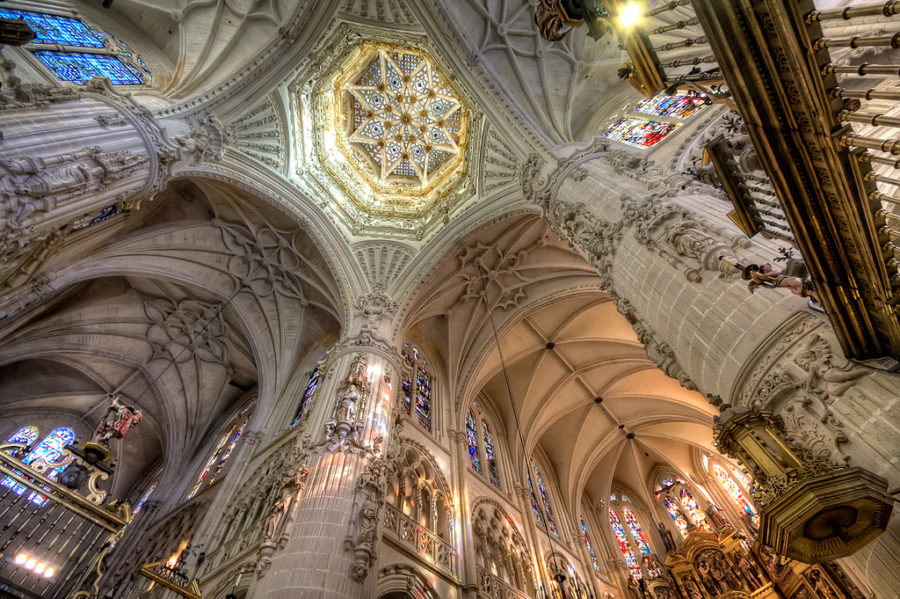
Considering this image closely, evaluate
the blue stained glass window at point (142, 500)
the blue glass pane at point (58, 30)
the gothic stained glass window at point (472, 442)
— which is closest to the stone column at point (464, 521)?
the gothic stained glass window at point (472, 442)

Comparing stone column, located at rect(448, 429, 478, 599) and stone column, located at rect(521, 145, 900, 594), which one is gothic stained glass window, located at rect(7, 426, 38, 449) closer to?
stone column, located at rect(448, 429, 478, 599)

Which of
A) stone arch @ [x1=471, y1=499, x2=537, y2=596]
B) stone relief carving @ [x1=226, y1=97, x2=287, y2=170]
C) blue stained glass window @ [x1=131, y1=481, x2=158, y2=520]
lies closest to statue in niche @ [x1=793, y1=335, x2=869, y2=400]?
stone arch @ [x1=471, y1=499, x2=537, y2=596]

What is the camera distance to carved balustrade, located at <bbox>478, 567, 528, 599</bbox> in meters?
10.1

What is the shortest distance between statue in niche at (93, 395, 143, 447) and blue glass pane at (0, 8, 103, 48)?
341 inches

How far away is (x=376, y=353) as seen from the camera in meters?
11.6

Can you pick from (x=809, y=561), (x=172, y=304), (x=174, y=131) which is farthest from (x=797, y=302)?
(x=172, y=304)

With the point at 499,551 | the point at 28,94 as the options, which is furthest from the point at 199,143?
the point at 499,551

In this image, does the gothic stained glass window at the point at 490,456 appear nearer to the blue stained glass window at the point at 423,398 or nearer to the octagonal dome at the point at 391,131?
the blue stained glass window at the point at 423,398

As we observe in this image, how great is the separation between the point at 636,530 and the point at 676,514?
1830mm

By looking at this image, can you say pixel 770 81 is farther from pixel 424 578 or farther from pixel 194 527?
pixel 194 527

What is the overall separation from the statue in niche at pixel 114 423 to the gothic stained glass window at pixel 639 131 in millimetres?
14852

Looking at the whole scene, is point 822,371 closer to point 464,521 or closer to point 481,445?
point 464,521

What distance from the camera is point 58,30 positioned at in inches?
428

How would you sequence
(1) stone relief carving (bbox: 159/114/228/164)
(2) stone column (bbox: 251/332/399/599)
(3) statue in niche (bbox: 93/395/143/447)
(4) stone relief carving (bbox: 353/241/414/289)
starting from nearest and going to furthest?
(2) stone column (bbox: 251/332/399/599) → (1) stone relief carving (bbox: 159/114/228/164) → (3) statue in niche (bbox: 93/395/143/447) → (4) stone relief carving (bbox: 353/241/414/289)
